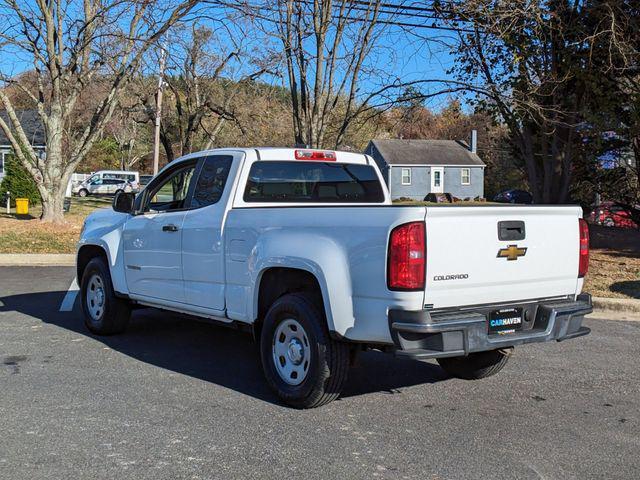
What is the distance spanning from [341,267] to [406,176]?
2059 inches

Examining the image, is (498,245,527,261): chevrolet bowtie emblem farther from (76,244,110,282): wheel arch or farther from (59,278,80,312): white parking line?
(59,278,80,312): white parking line

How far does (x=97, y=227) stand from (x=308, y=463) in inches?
179

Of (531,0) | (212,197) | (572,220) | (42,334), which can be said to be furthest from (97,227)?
(531,0)

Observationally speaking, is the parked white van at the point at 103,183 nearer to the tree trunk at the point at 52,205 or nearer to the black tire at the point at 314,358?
the tree trunk at the point at 52,205

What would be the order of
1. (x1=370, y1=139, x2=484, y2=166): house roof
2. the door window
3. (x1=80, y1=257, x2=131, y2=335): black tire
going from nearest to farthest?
(x1=80, y1=257, x2=131, y2=335): black tire, (x1=370, y1=139, x2=484, y2=166): house roof, the door window

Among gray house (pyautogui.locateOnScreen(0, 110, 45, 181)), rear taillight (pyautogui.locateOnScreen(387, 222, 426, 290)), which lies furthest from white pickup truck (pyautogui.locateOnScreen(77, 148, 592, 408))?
gray house (pyautogui.locateOnScreen(0, 110, 45, 181))

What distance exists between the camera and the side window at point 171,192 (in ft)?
22.0

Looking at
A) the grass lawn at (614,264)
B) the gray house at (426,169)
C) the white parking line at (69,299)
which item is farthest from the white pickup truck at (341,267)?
the gray house at (426,169)

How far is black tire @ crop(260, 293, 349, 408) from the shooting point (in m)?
4.87

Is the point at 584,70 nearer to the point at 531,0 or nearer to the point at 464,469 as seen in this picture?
the point at 531,0

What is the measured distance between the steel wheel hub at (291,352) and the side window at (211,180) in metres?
1.46

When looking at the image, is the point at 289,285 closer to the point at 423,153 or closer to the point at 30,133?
the point at 30,133

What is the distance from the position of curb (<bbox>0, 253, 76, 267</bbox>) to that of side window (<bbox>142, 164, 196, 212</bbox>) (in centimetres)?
803

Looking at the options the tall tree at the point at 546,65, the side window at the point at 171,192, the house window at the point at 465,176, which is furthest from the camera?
the house window at the point at 465,176
